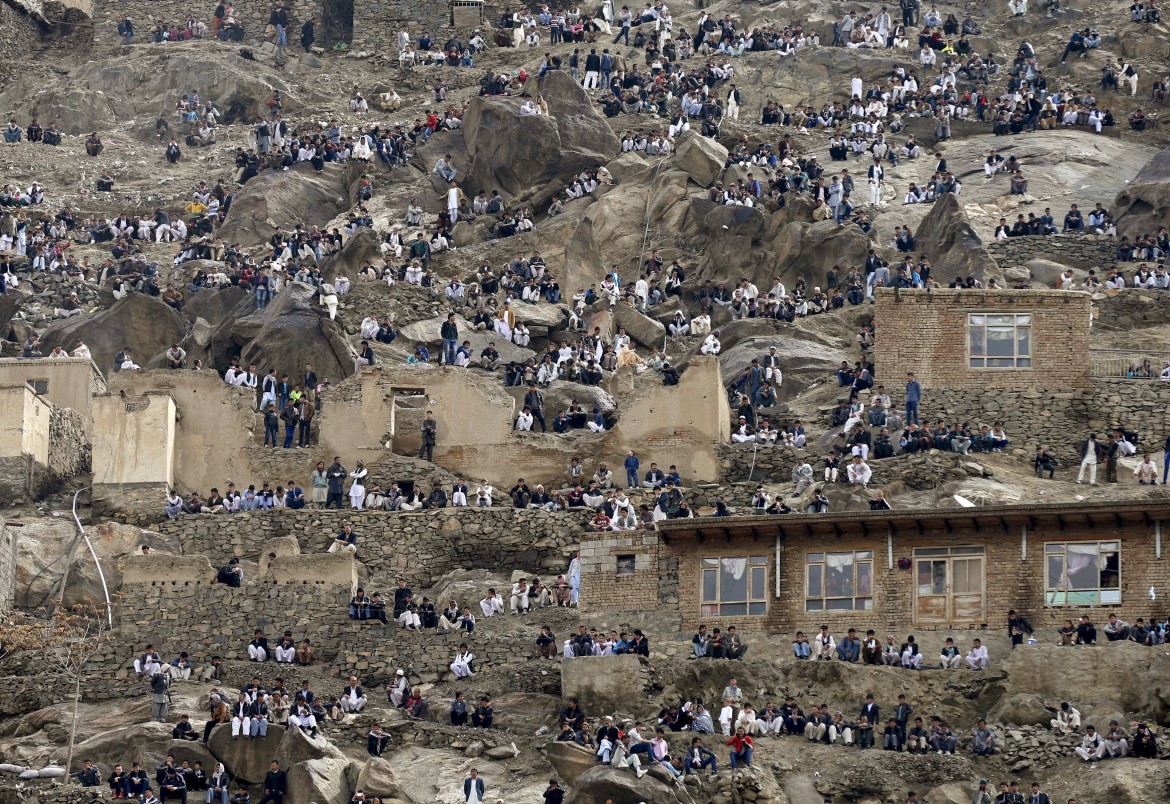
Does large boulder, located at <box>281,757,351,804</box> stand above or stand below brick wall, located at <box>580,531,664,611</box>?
below

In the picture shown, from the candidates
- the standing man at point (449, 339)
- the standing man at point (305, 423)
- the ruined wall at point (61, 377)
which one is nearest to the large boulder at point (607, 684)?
the standing man at point (305, 423)

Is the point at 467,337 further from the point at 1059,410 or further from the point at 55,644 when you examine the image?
the point at 55,644

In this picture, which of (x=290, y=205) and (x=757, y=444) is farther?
(x=290, y=205)

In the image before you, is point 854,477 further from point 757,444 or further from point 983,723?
point 983,723

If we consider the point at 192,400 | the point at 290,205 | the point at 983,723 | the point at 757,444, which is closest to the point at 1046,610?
the point at 983,723

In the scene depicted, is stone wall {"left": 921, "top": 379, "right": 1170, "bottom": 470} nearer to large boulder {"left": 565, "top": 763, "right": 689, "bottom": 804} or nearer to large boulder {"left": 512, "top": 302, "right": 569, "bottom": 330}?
large boulder {"left": 512, "top": 302, "right": 569, "bottom": 330}

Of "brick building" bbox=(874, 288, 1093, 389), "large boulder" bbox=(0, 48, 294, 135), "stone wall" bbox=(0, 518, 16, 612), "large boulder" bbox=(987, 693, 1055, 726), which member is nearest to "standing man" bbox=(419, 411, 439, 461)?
"stone wall" bbox=(0, 518, 16, 612)
